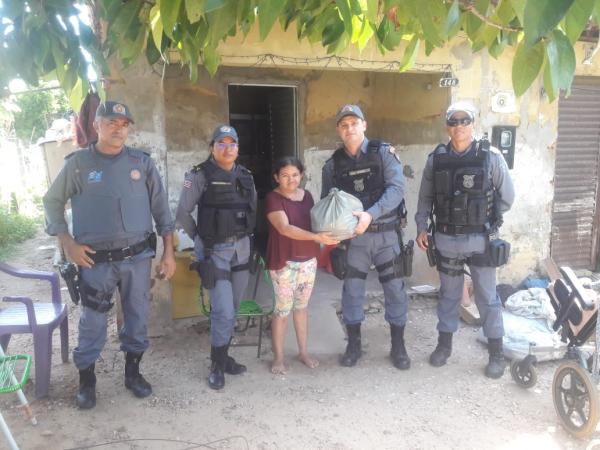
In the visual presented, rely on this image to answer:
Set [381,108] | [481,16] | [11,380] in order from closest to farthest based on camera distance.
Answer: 1. [481,16]
2. [11,380]
3. [381,108]

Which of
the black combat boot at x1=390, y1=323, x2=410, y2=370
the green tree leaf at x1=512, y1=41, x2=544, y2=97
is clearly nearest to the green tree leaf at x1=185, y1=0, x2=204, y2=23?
the green tree leaf at x1=512, y1=41, x2=544, y2=97

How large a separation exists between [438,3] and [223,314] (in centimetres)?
267

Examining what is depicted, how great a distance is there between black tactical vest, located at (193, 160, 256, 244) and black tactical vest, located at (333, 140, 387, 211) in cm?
80

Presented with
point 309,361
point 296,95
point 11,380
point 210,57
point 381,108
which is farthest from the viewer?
point 381,108

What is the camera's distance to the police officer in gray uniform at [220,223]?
3.49 metres

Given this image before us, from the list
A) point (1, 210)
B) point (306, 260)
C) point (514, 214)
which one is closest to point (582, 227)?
point (514, 214)

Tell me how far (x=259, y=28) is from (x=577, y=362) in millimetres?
2929

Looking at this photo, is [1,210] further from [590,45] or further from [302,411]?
[590,45]

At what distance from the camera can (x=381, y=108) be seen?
637cm

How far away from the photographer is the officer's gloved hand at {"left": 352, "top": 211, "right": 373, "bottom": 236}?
3.42 metres

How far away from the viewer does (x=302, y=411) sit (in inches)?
128

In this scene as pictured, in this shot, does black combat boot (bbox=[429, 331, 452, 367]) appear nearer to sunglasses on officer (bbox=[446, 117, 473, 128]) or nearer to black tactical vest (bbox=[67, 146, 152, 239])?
sunglasses on officer (bbox=[446, 117, 473, 128])

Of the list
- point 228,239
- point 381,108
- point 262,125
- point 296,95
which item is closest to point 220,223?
point 228,239

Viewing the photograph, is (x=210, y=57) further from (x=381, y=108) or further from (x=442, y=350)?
(x=381, y=108)
